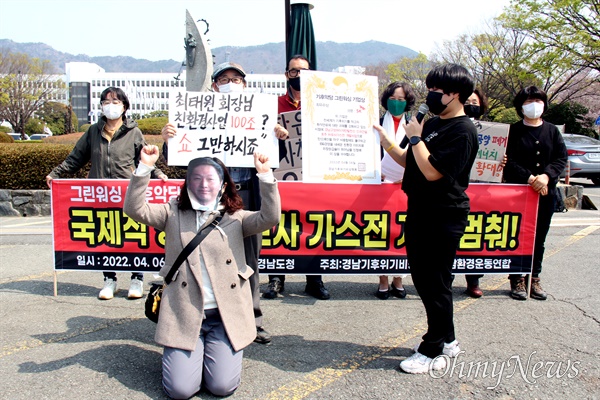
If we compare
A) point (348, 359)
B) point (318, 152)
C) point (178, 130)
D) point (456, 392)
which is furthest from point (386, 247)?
point (178, 130)

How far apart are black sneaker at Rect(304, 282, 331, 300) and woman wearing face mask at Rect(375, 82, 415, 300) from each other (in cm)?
51

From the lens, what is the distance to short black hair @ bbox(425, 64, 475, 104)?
10.1 feet

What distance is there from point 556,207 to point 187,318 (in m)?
3.66

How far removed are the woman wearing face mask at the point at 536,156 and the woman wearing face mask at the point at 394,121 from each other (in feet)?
3.45

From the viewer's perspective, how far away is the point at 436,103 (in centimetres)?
318

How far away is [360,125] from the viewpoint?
4.23 metres

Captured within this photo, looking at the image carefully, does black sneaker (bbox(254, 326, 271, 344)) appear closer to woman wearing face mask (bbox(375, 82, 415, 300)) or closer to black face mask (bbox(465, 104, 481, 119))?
Result: woman wearing face mask (bbox(375, 82, 415, 300))

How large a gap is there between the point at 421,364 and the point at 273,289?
1.88 meters

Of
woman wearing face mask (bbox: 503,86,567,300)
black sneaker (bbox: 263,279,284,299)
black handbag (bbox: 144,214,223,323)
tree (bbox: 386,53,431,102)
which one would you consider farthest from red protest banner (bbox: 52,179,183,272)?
tree (bbox: 386,53,431,102)

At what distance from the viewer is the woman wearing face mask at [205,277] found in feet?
9.77

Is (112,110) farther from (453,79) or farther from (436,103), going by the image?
(453,79)

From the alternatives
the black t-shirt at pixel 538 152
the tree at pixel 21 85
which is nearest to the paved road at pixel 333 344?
the black t-shirt at pixel 538 152

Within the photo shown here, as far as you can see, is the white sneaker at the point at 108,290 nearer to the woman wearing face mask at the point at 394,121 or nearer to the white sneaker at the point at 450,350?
the woman wearing face mask at the point at 394,121

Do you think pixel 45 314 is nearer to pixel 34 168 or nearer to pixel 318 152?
pixel 318 152
